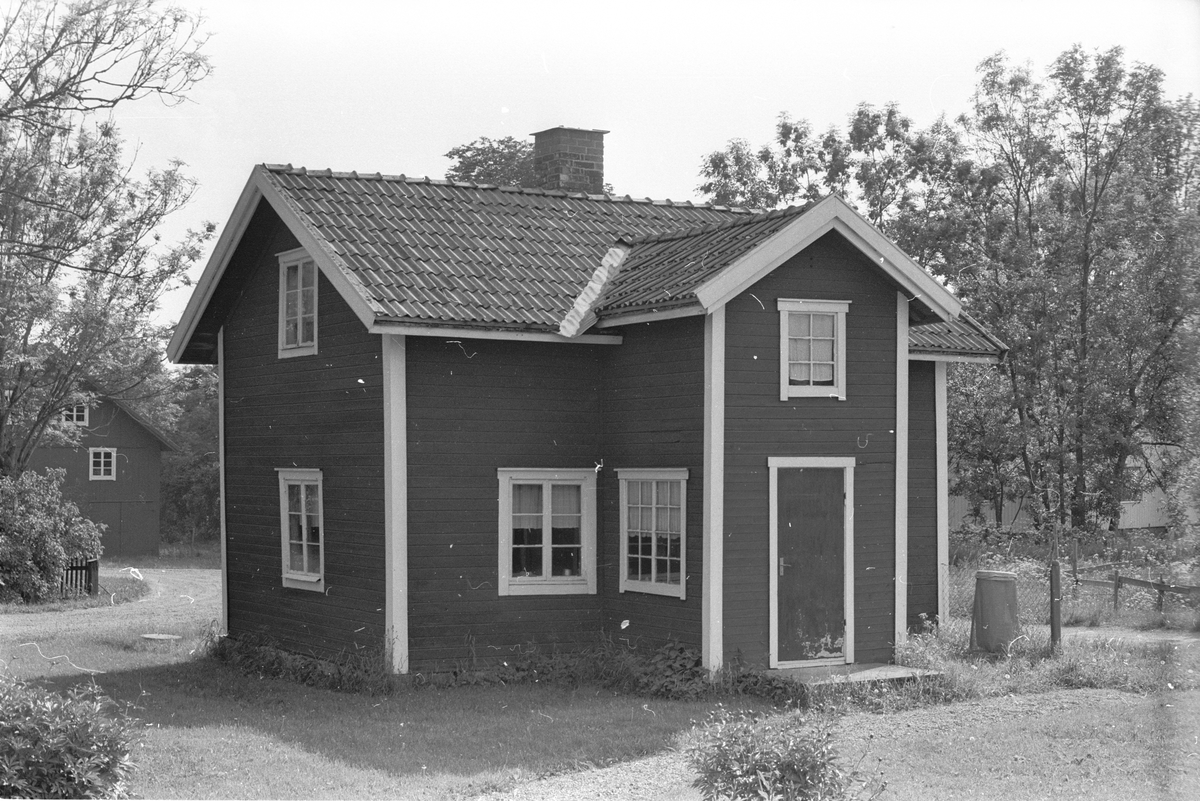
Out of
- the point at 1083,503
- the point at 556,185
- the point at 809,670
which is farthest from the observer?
the point at 1083,503

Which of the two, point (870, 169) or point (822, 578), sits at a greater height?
point (870, 169)

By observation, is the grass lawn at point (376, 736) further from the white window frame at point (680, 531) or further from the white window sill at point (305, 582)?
the white window frame at point (680, 531)

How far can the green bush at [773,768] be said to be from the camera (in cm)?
849

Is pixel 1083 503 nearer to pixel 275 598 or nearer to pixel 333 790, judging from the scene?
pixel 275 598

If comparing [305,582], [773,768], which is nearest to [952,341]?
[305,582]

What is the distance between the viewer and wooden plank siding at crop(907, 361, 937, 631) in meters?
18.5

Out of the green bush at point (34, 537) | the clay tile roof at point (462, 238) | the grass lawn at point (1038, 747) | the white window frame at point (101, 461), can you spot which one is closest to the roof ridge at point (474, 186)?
the clay tile roof at point (462, 238)

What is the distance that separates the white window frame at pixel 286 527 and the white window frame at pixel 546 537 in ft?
8.03

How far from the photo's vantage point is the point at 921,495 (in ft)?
61.0

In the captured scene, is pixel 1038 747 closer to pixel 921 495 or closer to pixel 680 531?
pixel 680 531

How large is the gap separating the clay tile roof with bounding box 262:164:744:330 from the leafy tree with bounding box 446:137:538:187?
25.7 meters

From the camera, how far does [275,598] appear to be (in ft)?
61.0

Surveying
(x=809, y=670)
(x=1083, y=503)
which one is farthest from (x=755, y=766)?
(x=1083, y=503)

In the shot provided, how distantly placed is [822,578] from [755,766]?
7.53 meters
